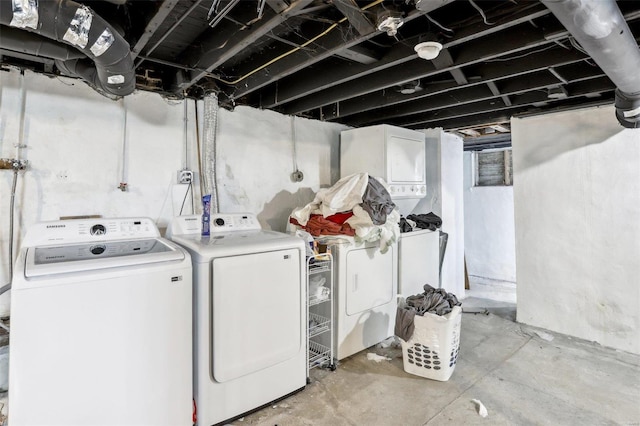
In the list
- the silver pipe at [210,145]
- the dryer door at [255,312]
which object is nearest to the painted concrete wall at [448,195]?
the dryer door at [255,312]

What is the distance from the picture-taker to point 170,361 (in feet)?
5.96

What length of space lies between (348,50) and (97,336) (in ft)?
6.75

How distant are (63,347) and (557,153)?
4.16 meters

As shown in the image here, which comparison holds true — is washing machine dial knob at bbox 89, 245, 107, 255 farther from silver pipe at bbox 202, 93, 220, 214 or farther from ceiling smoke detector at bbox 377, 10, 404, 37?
ceiling smoke detector at bbox 377, 10, 404, 37

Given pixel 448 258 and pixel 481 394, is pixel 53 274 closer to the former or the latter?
pixel 481 394

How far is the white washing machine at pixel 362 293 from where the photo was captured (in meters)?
2.82

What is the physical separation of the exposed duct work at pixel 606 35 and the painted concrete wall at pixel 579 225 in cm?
112

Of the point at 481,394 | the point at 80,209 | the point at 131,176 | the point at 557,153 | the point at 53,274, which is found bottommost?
the point at 481,394

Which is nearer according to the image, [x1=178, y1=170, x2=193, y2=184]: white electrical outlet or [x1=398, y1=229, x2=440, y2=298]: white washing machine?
[x1=178, y1=170, x2=193, y2=184]: white electrical outlet

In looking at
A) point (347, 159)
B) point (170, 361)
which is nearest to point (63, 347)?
point (170, 361)

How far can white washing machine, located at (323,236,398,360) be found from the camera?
2816mm

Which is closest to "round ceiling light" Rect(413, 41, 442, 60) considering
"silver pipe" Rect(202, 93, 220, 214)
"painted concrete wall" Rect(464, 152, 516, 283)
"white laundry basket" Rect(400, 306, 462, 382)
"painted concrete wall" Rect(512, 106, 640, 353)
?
"silver pipe" Rect(202, 93, 220, 214)

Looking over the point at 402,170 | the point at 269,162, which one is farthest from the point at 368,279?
the point at 269,162

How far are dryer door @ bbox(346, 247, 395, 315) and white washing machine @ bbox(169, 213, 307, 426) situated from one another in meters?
0.61
